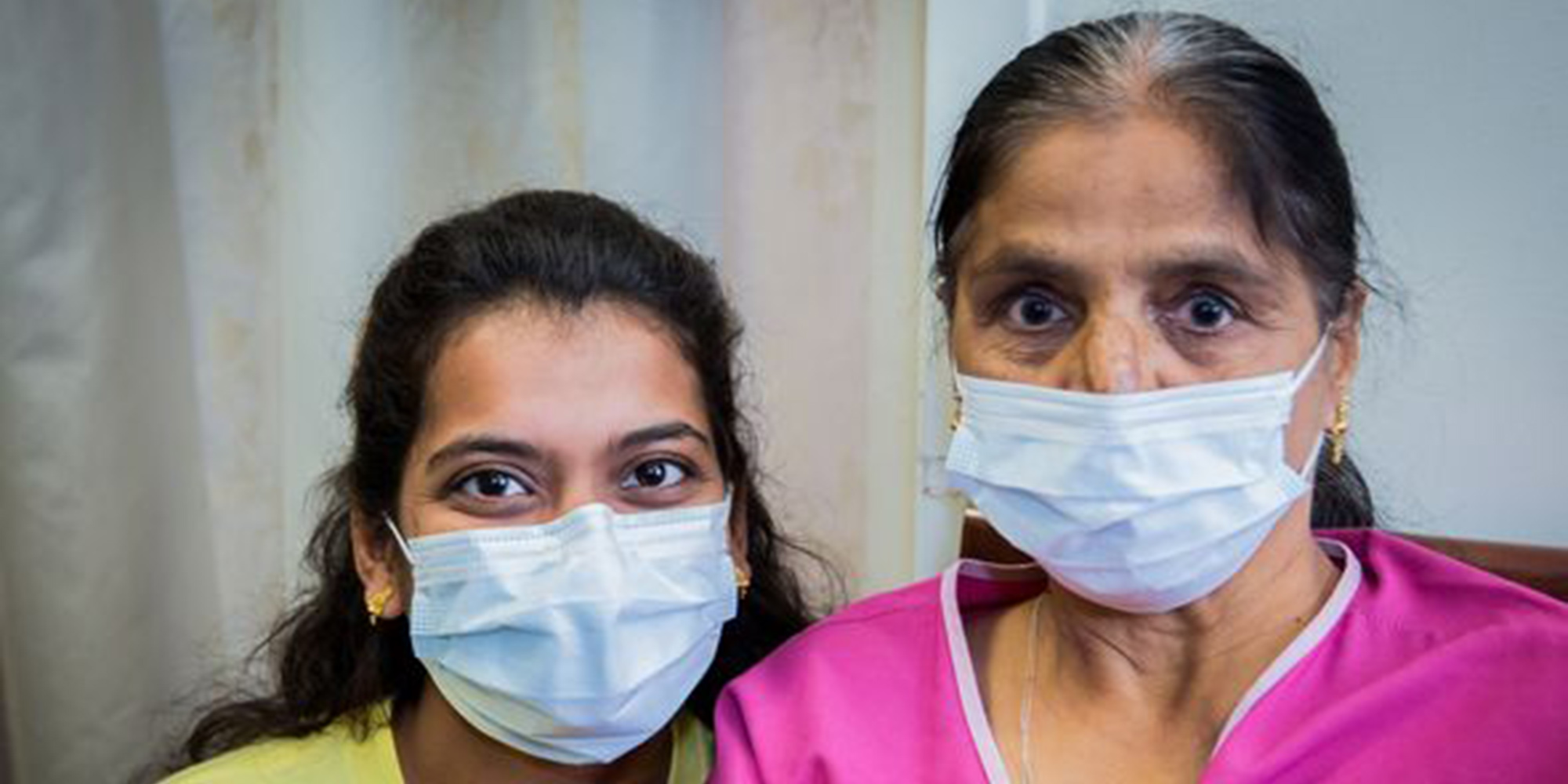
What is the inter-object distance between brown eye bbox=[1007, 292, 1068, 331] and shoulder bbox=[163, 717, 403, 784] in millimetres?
772

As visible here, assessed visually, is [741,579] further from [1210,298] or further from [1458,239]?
[1458,239]

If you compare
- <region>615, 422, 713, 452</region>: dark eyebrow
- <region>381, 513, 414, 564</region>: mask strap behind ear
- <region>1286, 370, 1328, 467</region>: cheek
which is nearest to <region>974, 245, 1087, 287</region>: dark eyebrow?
<region>1286, 370, 1328, 467</region>: cheek

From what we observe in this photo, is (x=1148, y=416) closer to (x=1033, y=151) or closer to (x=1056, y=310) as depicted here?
(x=1056, y=310)

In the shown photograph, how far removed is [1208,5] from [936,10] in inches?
14.1

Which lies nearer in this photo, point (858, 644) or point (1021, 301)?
point (1021, 301)

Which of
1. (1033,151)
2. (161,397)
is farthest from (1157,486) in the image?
(161,397)

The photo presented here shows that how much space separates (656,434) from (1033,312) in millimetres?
371

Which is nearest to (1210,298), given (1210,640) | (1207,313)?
(1207,313)

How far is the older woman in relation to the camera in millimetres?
996

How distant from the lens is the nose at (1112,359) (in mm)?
1002

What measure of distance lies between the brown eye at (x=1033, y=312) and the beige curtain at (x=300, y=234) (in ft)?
2.47

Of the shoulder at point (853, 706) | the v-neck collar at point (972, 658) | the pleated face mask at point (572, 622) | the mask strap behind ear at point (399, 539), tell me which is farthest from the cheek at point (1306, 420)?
the mask strap behind ear at point (399, 539)

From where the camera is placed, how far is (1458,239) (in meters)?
1.57

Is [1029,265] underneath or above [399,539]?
above
